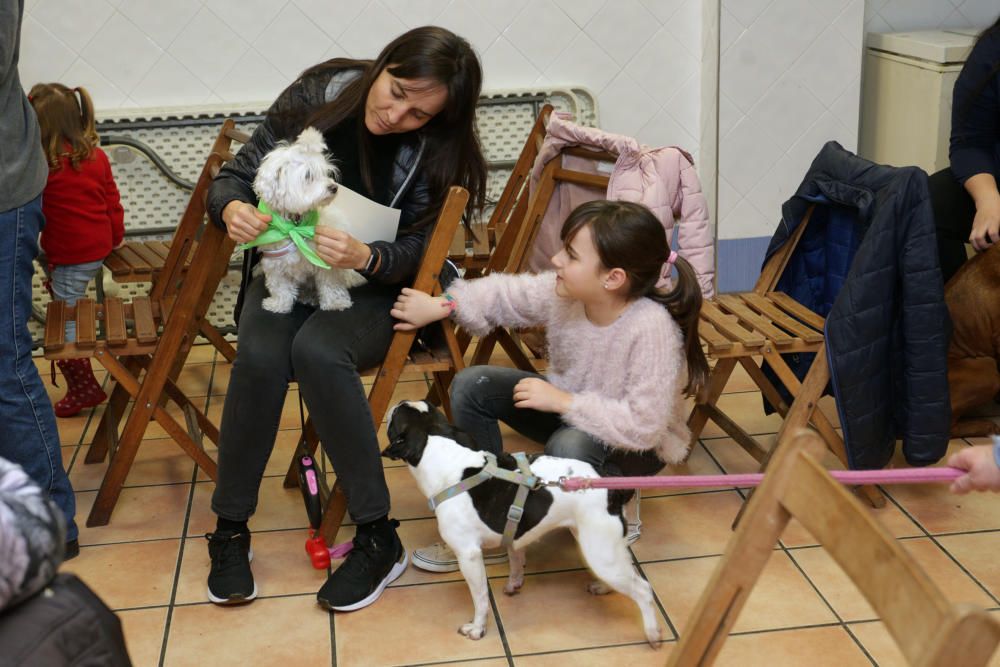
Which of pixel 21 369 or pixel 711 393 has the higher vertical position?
pixel 21 369

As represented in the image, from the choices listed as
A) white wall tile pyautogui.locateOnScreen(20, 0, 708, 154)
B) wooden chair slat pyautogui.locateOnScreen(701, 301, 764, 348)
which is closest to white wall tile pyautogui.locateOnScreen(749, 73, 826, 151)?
white wall tile pyautogui.locateOnScreen(20, 0, 708, 154)

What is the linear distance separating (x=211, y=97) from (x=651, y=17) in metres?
1.66

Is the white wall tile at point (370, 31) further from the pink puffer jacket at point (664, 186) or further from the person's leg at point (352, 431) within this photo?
the person's leg at point (352, 431)

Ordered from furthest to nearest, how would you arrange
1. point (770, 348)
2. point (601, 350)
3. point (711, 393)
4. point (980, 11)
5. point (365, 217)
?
point (980, 11), point (711, 393), point (770, 348), point (365, 217), point (601, 350)

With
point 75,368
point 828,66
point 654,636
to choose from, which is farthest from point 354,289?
point 828,66

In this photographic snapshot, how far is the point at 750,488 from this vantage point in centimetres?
279

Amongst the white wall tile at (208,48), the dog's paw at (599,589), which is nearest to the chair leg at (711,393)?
the dog's paw at (599,589)

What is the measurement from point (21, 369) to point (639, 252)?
1424 mm

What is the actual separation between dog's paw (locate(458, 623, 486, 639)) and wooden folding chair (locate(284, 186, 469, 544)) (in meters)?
0.44

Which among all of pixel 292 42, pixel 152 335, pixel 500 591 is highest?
pixel 292 42

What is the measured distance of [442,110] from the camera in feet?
A: 8.12

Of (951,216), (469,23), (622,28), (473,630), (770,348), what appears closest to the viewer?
(473,630)

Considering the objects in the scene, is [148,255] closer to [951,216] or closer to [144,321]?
[144,321]

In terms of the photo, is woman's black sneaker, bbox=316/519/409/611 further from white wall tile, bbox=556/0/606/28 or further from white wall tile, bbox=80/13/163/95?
white wall tile, bbox=556/0/606/28
